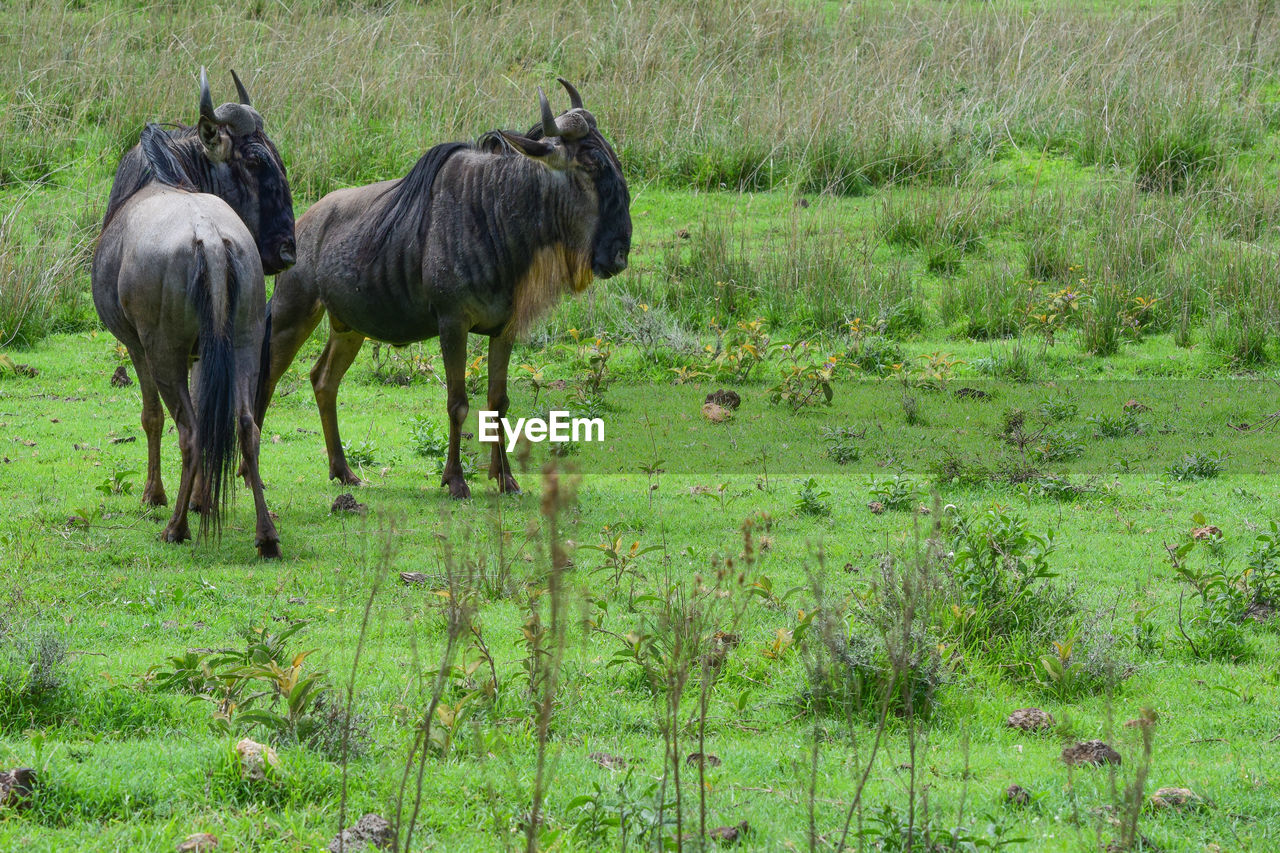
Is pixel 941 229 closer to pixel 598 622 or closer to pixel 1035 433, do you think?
pixel 1035 433

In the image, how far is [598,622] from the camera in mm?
4762

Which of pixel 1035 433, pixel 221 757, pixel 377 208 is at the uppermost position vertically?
pixel 377 208

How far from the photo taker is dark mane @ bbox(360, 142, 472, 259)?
7.72 meters

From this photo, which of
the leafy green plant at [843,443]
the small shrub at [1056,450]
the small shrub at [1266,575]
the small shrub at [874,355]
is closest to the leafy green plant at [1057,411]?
the small shrub at [1056,450]

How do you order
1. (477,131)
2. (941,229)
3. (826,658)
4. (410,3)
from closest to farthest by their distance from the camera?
(826,658) < (941,229) < (477,131) < (410,3)

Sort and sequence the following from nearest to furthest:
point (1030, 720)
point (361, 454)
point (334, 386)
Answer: point (1030, 720) → point (334, 386) → point (361, 454)

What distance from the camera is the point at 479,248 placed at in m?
7.51

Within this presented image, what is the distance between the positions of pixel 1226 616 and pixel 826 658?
171cm

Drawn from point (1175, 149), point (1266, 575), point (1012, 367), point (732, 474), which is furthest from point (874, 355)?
point (1175, 149)

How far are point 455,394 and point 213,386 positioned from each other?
6.28 ft

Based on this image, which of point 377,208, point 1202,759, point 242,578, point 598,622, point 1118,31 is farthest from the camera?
point 1118,31

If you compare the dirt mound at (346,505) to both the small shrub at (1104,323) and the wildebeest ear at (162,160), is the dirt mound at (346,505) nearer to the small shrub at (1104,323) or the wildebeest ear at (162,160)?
the wildebeest ear at (162,160)

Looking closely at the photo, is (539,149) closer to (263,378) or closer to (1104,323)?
(263,378)

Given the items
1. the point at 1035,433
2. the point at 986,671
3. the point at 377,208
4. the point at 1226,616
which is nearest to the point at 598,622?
the point at 986,671
